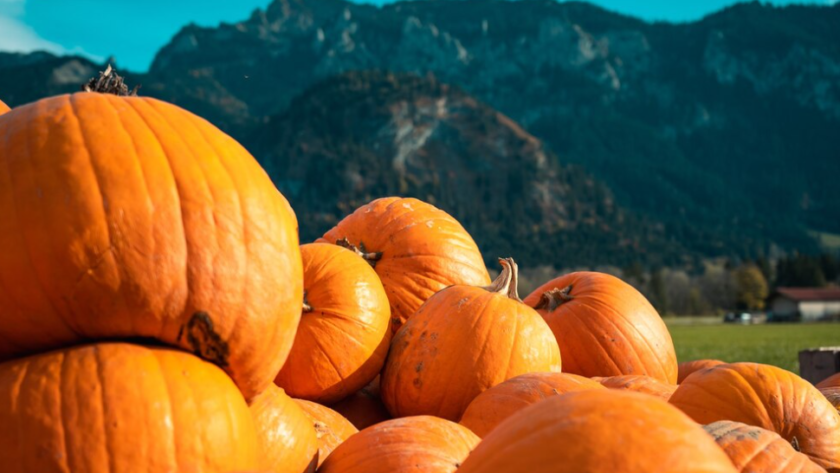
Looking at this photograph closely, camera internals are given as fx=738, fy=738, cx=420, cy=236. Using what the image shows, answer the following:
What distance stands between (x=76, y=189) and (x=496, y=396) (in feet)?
5.23

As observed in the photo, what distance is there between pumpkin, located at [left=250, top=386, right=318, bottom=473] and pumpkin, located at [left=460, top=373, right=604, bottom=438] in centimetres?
60

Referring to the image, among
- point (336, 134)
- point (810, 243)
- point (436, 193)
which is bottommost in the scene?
point (810, 243)

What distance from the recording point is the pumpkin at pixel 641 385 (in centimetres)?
316

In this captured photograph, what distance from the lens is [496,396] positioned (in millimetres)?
2703

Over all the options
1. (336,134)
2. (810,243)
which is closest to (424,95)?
(336,134)

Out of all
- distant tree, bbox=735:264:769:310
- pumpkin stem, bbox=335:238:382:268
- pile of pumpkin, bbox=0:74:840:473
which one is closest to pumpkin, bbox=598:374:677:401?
pile of pumpkin, bbox=0:74:840:473

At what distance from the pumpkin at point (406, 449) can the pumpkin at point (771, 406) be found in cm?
96

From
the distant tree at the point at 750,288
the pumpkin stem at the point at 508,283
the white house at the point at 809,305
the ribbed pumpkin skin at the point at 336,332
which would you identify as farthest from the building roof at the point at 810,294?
the ribbed pumpkin skin at the point at 336,332

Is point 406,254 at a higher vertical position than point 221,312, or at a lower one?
lower

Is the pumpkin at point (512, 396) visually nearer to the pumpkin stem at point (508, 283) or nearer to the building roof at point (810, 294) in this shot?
the pumpkin stem at point (508, 283)

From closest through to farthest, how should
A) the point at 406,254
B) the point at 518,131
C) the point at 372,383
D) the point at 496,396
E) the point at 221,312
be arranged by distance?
the point at 221,312, the point at 496,396, the point at 372,383, the point at 406,254, the point at 518,131

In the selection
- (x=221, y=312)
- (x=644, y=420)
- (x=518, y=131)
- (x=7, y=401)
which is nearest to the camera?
(x=644, y=420)

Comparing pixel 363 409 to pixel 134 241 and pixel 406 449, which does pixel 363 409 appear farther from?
pixel 134 241

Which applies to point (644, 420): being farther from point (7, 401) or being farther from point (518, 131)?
point (518, 131)
